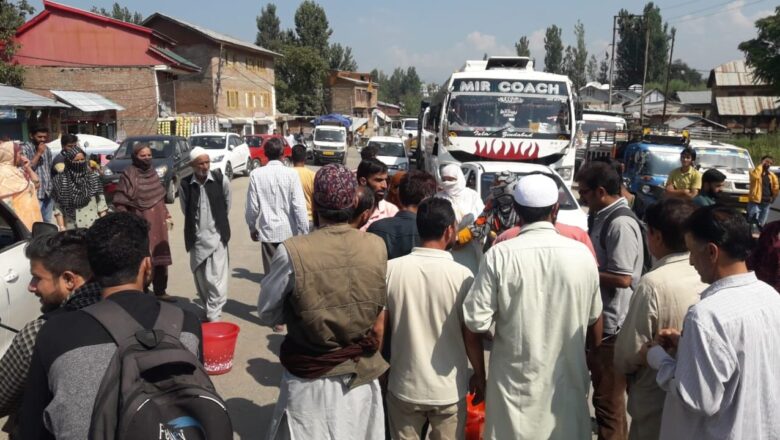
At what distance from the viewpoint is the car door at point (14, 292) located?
3880mm

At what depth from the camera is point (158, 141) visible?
15938 mm

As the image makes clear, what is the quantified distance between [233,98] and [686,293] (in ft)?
141

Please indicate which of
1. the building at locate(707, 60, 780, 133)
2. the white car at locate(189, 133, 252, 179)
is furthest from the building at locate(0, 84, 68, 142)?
the building at locate(707, 60, 780, 133)

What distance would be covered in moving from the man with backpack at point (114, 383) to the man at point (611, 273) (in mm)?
2367

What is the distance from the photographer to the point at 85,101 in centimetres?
2630

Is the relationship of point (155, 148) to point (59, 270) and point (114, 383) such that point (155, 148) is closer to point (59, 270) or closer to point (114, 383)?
point (59, 270)

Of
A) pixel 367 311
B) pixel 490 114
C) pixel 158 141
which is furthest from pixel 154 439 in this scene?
pixel 158 141

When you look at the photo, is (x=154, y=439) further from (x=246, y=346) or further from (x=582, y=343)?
(x=246, y=346)

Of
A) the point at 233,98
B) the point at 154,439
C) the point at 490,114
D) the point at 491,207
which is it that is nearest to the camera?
the point at 154,439

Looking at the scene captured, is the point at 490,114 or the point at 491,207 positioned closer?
the point at 491,207

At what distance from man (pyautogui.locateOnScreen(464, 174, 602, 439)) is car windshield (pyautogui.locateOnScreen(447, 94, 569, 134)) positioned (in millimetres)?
9451

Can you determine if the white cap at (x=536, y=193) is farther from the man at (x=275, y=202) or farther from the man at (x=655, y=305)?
the man at (x=275, y=202)

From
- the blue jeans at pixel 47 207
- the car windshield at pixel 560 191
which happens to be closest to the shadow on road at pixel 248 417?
the car windshield at pixel 560 191

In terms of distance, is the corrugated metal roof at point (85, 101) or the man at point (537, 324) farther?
the corrugated metal roof at point (85, 101)
